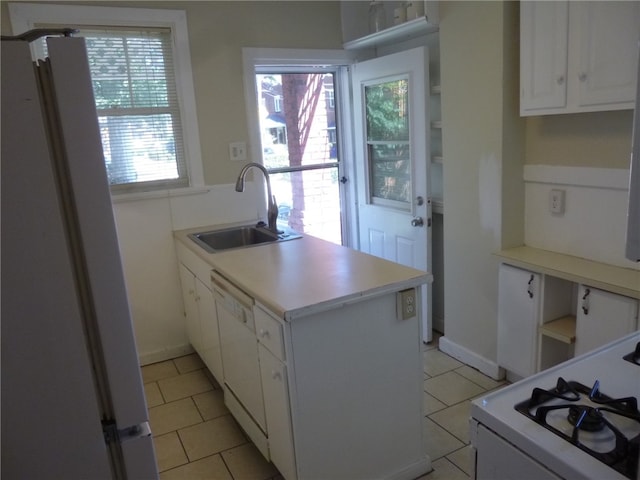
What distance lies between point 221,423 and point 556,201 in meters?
2.15

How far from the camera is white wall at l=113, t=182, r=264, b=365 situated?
323cm

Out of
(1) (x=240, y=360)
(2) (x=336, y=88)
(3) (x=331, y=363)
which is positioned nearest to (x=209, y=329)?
(1) (x=240, y=360)

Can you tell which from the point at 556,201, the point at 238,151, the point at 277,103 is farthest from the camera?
the point at 277,103

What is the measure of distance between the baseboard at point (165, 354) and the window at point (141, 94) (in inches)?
45.0

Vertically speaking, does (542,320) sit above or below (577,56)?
below

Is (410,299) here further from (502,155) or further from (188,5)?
(188,5)

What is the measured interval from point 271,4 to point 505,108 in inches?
69.6

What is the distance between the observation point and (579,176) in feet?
7.99

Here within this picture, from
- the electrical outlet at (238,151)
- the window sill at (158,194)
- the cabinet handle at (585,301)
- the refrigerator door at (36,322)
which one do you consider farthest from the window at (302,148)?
the refrigerator door at (36,322)

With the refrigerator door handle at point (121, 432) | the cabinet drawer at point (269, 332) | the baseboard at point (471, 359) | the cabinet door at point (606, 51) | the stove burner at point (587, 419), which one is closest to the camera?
the refrigerator door handle at point (121, 432)

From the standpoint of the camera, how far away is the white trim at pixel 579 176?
2.26 m

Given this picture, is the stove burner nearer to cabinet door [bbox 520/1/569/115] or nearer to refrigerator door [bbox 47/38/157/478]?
refrigerator door [bbox 47/38/157/478]

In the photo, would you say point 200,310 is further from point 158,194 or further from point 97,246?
point 97,246

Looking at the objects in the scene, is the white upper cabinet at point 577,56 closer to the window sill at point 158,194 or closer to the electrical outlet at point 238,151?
the electrical outlet at point 238,151
